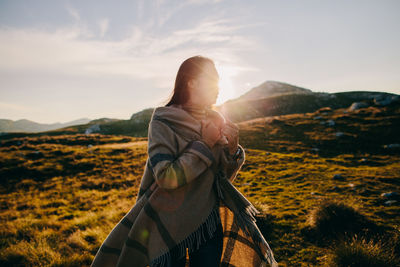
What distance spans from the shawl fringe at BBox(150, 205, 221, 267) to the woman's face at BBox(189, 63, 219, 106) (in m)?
1.26

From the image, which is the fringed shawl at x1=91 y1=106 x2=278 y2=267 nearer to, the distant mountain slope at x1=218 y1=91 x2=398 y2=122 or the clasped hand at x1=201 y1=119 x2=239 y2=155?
the clasped hand at x1=201 y1=119 x2=239 y2=155

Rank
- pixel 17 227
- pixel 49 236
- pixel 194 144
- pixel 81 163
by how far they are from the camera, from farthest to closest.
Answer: pixel 81 163 → pixel 17 227 → pixel 49 236 → pixel 194 144

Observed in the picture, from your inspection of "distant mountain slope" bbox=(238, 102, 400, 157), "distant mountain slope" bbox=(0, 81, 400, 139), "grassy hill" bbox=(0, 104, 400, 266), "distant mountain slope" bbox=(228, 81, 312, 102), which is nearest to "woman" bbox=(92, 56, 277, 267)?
"grassy hill" bbox=(0, 104, 400, 266)

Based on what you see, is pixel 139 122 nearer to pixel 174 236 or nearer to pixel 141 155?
pixel 141 155

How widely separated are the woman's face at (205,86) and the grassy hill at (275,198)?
13.2 feet

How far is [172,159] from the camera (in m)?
1.79

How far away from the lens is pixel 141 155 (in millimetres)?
22625

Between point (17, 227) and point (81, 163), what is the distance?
47.1ft

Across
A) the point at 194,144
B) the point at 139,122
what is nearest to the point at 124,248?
the point at 194,144

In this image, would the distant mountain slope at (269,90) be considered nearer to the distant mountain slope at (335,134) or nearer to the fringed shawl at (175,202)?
the distant mountain slope at (335,134)

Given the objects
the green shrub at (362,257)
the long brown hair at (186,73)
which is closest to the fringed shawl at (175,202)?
the long brown hair at (186,73)

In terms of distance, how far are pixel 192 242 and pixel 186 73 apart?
1763mm

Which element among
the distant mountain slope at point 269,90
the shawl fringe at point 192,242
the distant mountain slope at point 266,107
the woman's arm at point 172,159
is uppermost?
the distant mountain slope at point 269,90

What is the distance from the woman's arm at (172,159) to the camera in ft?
5.44
